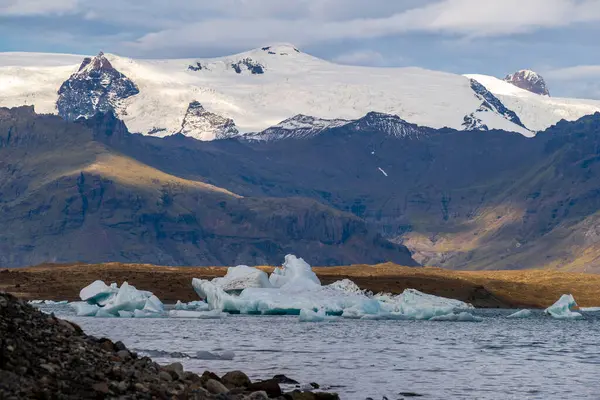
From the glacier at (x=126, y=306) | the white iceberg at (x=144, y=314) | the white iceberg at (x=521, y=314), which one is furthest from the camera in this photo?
the white iceberg at (x=521, y=314)

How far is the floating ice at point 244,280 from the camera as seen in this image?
5778 inches

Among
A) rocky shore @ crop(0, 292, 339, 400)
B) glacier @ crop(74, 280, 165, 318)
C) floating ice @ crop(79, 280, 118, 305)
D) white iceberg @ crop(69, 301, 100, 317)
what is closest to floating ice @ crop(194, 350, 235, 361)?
rocky shore @ crop(0, 292, 339, 400)

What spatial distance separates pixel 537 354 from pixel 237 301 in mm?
57066

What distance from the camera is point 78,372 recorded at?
39438 mm

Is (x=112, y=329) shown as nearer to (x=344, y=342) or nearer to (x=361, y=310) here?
(x=344, y=342)

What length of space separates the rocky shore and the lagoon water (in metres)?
12.8

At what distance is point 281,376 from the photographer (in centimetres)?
6350

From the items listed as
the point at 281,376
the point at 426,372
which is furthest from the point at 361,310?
the point at 281,376

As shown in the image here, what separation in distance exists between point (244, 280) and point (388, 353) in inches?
2349

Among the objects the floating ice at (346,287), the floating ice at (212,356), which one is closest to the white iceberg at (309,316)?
the floating ice at (346,287)

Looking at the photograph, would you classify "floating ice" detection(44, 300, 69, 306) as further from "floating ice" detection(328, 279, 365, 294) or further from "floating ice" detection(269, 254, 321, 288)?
"floating ice" detection(328, 279, 365, 294)

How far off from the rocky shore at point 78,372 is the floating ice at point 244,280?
94.4m

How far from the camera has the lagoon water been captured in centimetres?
6531

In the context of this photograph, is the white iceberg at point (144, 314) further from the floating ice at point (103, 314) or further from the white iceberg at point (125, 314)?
the floating ice at point (103, 314)
